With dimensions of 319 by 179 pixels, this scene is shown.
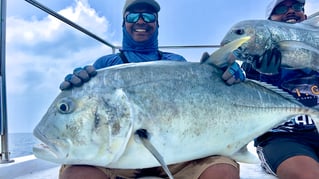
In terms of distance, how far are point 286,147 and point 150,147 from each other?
119cm

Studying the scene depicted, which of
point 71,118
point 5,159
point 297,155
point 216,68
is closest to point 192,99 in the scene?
point 216,68

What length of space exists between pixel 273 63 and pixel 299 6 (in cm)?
77

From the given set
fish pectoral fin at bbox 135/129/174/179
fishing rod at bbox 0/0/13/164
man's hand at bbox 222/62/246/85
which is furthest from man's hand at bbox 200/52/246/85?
fishing rod at bbox 0/0/13/164

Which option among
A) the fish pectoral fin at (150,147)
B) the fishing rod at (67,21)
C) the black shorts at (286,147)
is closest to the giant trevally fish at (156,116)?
the fish pectoral fin at (150,147)

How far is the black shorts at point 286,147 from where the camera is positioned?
94.3 inches

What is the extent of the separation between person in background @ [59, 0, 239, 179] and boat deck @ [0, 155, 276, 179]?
0.81m

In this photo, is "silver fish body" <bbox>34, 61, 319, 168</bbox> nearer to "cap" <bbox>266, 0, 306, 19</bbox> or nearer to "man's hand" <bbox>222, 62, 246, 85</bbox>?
"man's hand" <bbox>222, 62, 246, 85</bbox>

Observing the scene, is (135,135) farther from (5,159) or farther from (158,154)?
(5,159)

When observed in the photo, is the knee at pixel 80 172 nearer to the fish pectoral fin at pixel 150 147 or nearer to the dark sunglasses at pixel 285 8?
the fish pectoral fin at pixel 150 147

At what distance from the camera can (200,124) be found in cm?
184

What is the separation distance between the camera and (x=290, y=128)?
2586 mm

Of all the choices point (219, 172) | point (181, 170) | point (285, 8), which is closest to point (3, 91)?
point (181, 170)

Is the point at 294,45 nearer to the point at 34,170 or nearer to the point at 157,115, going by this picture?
the point at 157,115

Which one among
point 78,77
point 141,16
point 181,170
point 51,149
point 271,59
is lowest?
point 181,170
